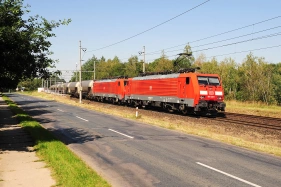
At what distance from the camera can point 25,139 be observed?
1326 cm

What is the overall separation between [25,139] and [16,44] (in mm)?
5311

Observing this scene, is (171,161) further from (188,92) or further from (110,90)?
(110,90)

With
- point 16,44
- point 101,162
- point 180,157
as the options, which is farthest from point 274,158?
point 16,44

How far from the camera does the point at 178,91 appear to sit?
2525 cm

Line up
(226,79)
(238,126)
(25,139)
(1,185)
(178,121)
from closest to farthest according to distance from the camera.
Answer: (1,185)
(25,139)
(238,126)
(178,121)
(226,79)

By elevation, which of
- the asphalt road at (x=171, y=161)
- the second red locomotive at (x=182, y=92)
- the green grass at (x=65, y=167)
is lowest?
the asphalt road at (x=171, y=161)

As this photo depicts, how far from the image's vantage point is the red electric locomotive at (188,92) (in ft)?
75.9

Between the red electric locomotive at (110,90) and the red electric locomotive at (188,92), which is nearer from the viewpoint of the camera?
the red electric locomotive at (188,92)

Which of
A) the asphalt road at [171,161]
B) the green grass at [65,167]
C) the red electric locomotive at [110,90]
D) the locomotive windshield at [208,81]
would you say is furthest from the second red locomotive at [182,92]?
the green grass at [65,167]

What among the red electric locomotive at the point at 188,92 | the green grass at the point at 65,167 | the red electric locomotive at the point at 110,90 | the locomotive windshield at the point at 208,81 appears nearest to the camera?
the green grass at the point at 65,167

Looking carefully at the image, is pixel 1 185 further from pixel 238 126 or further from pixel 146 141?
pixel 238 126

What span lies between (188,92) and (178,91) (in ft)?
5.01

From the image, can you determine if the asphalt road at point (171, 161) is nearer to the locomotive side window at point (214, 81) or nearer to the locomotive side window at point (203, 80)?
the locomotive side window at point (203, 80)

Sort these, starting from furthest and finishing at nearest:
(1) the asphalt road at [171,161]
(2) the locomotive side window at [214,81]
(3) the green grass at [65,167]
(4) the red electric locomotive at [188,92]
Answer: (2) the locomotive side window at [214,81], (4) the red electric locomotive at [188,92], (1) the asphalt road at [171,161], (3) the green grass at [65,167]
